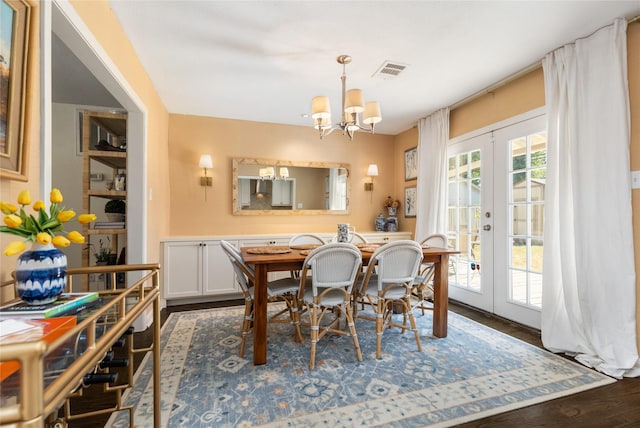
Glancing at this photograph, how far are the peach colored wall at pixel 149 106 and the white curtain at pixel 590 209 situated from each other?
335 centimetres

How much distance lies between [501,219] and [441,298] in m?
1.19

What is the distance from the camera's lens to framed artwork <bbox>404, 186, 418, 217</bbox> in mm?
4449

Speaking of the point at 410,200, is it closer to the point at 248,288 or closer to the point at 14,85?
the point at 248,288

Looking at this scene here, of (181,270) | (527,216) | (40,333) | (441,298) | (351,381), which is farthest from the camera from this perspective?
(181,270)

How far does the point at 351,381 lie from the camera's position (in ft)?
6.25

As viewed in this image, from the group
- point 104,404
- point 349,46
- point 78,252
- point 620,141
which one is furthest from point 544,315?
point 78,252

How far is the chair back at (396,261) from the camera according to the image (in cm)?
222

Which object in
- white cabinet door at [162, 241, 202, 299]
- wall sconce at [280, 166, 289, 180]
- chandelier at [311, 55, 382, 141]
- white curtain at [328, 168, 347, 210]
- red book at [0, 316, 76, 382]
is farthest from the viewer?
white curtain at [328, 168, 347, 210]

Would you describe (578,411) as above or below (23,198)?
below

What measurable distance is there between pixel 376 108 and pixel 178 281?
295cm

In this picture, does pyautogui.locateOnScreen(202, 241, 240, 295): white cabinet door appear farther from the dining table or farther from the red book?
the red book

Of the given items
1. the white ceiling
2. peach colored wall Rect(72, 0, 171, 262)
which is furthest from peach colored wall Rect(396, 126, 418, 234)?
peach colored wall Rect(72, 0, 171, 262)

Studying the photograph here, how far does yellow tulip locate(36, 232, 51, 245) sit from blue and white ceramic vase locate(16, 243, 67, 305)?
0.11ft

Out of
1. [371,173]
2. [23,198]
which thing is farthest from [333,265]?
[371,173]
